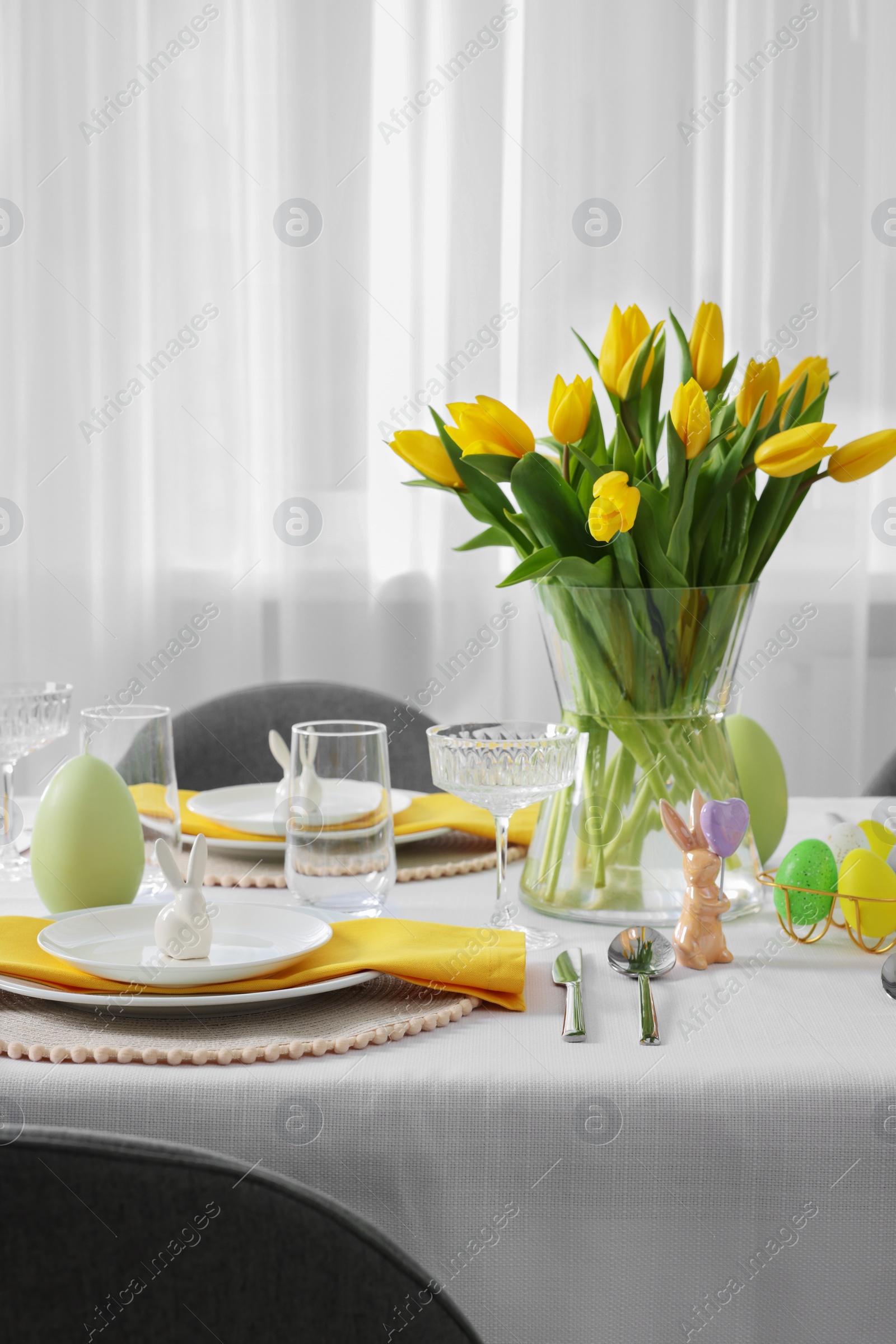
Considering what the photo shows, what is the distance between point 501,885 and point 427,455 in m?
0.33

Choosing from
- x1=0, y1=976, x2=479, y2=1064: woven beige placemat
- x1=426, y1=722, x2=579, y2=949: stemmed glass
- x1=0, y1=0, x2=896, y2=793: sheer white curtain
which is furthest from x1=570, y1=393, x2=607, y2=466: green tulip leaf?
x1=0, y1=0, x2=896, y2=793: sheer white curtain

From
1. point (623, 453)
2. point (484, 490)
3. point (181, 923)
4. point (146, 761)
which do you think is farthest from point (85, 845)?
point (623, 453)

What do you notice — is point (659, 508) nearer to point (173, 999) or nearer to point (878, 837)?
point (878, 837)

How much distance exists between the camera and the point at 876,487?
256cm

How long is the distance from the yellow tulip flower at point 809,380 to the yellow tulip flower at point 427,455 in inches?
10.3

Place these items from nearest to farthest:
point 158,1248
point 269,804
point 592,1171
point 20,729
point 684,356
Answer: point 158,1248
point 592,1171
point 684,356
point 20,729
point 269,804

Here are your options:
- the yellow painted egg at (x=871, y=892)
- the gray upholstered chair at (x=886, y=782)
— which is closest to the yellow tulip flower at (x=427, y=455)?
the yellow painted egg at (x=871, y=892)

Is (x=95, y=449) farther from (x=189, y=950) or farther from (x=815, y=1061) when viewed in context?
(x=815, y=1061)

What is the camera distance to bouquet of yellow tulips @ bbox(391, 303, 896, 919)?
34.9 inches

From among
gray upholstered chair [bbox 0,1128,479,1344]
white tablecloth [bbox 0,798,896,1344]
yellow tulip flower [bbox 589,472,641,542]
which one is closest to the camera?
gray upholstered chair [bbox 0,1128,479,1344]

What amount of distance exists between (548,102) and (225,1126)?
2.35 meters

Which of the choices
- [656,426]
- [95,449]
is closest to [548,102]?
[95,449]

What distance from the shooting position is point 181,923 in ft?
2.53

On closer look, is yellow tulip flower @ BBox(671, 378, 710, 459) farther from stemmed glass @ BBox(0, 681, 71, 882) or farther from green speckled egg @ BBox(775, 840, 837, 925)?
stemmed glass @ BBox(0, 681, 71, 882)
